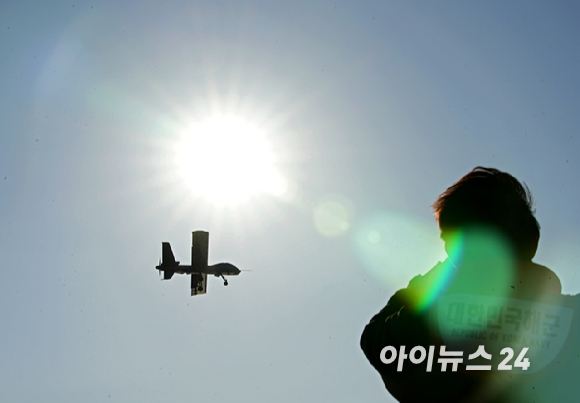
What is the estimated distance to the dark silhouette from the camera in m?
1.80

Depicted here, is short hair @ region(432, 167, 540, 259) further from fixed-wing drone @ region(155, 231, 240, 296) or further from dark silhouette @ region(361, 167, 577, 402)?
fixed-wing drone @ region(155, 231, 240, 296)

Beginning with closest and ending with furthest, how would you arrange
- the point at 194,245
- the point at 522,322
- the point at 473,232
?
the point at 522,322 → the point at 473,232 → the point at 194,245

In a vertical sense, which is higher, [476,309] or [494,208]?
[494,208]

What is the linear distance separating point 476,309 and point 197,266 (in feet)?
99.1

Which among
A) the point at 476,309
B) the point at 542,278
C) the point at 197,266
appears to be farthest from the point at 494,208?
the point at 197,266

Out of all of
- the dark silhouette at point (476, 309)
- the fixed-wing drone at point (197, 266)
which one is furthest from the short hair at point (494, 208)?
the fixed-wing drone at point (197, 266)

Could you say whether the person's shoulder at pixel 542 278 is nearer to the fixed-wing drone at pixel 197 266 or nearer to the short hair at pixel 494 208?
the short hair at pixel 494 208

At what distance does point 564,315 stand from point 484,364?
1.26ft

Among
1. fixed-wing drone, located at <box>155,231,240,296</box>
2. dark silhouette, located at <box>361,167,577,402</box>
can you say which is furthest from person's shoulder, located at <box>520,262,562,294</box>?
fixed-wing drone, located at <box>155,231,240,296</box>

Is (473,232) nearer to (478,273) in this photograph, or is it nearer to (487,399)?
(478,273)

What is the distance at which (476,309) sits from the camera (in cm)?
179

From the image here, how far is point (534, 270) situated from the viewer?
191cm

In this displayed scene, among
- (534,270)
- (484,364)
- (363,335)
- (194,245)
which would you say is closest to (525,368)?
(484,364)

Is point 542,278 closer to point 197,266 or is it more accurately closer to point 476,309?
point 476,309
